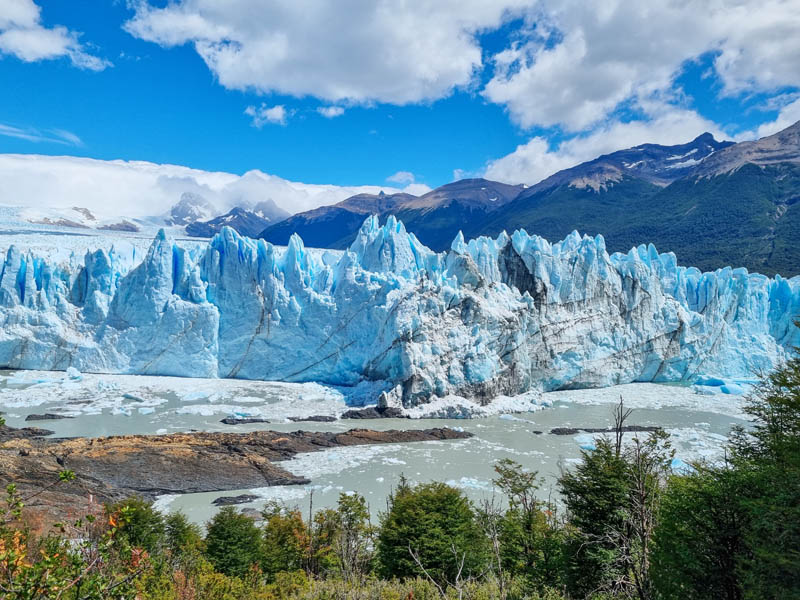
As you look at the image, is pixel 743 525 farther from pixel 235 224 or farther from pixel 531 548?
pixel 235 224

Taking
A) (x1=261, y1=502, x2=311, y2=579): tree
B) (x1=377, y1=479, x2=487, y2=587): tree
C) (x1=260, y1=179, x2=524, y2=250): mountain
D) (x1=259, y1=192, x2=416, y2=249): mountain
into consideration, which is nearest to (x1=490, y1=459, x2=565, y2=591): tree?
(x1=377, y1=479, x2=487, y2=587): tree

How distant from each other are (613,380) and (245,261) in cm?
2262

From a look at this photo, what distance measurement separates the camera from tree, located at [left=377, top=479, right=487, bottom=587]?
8875mm

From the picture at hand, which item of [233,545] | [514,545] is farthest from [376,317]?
[514,545]

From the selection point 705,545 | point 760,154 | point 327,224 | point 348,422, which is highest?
point 760,154

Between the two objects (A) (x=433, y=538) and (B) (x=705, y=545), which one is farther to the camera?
(A) (x=433, y=538)

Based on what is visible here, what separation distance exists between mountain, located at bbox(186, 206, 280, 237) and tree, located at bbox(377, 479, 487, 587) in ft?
399

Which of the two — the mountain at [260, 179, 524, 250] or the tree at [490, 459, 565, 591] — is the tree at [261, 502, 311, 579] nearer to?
the tree at [490, 459, 565, 591]

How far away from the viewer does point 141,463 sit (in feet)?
52.1

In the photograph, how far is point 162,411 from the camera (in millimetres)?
22938

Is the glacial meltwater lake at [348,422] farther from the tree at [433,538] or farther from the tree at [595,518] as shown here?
the tree at [595,518]

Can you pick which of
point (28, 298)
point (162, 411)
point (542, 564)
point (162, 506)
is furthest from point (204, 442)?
point (28, 298)

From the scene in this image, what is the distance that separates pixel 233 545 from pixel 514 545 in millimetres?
4947

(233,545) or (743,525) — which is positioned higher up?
(743,525)
